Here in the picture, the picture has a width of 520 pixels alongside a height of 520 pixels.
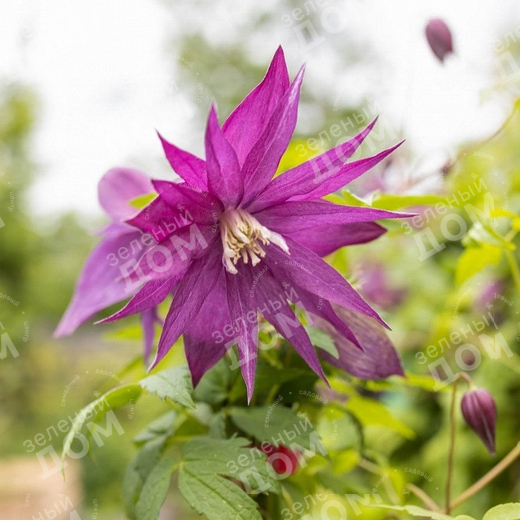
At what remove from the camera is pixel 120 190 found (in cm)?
57

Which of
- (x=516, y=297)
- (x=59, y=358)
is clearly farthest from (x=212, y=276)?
(x=59, y=358)

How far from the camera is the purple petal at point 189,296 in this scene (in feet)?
1.31

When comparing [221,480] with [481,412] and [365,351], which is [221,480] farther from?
[481,412]

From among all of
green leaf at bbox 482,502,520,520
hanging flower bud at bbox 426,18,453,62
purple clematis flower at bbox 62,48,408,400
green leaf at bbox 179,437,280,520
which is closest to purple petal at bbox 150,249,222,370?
purple clematis flower at bbox 62,48,408,400

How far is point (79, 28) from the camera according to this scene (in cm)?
482

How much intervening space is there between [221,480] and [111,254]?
0.78 feet

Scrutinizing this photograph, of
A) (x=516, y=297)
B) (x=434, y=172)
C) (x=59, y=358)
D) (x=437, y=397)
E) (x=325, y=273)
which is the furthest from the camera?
(x=59, y=358)

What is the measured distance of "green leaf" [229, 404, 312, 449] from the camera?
1.53ft

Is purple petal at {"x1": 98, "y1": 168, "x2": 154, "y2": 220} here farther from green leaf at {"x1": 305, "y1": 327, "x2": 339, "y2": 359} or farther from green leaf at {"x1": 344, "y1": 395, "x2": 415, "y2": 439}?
green leaf at {"x1": 344, "y1": 395, "x2": 415, "y2": 439}

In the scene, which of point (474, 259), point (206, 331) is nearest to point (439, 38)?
point (474, 259)

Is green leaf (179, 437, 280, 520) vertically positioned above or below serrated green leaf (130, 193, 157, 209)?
below

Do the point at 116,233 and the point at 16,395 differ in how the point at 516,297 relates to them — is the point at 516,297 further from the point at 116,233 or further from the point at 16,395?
A: the point at 16,395

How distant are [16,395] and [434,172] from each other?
252 inches

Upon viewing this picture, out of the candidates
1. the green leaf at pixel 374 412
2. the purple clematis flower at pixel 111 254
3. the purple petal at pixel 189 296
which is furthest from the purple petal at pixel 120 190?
the green leaf at pixel 374 412
